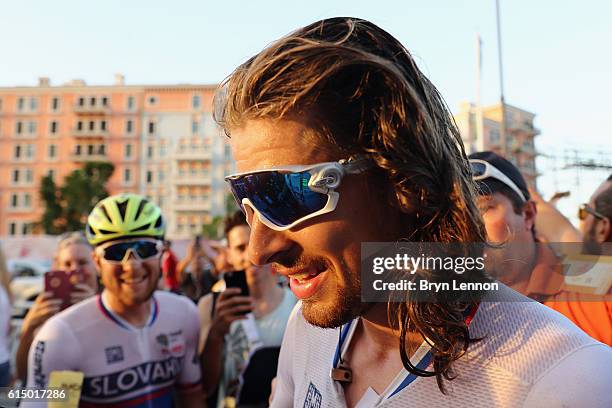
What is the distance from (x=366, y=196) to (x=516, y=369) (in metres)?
0.56

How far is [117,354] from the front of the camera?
3279 millimetres

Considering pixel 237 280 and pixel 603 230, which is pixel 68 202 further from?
pixel 603 230

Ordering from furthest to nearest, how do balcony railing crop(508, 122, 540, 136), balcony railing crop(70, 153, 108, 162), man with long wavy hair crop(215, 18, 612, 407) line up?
balcony railing crop(70, 153, 108, 162)
balcony railing crop(508, 122, 540, 136)
man with long wavy hair crop(215, 18, 612, 407)

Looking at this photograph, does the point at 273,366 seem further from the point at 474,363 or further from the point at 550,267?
the point at 474,363

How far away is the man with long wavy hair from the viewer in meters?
1.29

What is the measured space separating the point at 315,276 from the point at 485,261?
49cm

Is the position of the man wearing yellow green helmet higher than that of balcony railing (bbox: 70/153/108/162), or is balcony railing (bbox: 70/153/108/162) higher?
balcony railing (bbox: 70/153/108/162)

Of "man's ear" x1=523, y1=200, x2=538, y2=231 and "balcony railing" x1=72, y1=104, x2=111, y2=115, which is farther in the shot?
"balcony railing" x1=72, y1=104, x2=111, y2=115

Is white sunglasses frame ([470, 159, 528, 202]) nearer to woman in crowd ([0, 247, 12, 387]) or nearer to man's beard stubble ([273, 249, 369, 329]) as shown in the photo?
man's beard stubble ([273, 249, 369, 329])

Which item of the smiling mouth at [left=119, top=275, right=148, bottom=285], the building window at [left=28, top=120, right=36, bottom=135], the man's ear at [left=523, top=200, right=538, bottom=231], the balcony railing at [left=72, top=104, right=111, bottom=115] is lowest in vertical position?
the smiling mouth at [left=119, top=275, right=148, bottom=285]

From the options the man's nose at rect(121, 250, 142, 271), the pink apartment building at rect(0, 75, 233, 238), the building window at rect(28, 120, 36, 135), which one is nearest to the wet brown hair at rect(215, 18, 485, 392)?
the man's nose at rect(121, 250, 142, 271)

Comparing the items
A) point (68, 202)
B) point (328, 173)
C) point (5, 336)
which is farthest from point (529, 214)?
point (68, 202)

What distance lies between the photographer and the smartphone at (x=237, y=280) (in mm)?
3531

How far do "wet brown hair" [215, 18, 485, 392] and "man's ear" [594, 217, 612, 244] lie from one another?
1.76m
